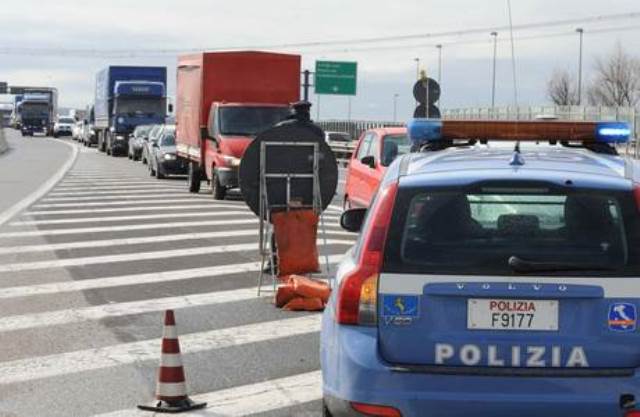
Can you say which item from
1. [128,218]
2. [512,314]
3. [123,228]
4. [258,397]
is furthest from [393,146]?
[512,314]

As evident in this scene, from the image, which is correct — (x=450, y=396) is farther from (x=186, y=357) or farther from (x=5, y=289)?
(x=5, y=289)

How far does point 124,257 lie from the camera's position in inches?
507

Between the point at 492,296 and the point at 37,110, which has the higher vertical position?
the point at 37,110

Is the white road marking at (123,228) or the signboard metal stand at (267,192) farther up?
the signboard metal stand at (267,192)

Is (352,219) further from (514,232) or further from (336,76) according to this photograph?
(336,76)

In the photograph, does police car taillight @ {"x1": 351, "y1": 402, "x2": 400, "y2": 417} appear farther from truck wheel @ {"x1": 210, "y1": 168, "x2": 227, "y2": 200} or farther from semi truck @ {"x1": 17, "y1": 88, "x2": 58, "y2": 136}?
semi truck @ {"x1": 17, "y1": 88, "x2": 58, "y2": 136}

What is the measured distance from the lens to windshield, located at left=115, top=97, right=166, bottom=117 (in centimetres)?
4747

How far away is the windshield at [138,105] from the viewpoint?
47.5 metres

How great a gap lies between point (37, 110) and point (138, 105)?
48.3 metres

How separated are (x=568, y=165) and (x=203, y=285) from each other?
6712 mm

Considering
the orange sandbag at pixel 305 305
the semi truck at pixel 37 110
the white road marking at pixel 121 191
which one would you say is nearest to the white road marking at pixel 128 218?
the white road marking at pixel 121 191

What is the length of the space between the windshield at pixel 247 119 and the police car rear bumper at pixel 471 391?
57.8 feet

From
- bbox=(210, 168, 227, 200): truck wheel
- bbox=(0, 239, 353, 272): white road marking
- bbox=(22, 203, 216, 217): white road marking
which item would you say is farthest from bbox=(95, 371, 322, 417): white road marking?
bbox=(210, 168, 227, 200): truck wheel

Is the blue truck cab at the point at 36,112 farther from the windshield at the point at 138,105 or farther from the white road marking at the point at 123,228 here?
the white road marking at the point at 123,228
